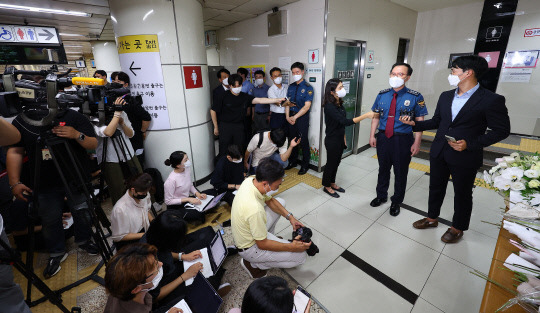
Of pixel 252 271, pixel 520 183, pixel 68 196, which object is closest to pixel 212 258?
pixel 252 271

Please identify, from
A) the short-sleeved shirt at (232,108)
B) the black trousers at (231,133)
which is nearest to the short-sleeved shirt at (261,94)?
the short-sleeved shirt at (232,108)

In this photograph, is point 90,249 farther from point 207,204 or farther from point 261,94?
point 261,94

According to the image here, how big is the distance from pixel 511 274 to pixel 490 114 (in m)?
1.42

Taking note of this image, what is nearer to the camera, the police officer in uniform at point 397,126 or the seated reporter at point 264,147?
the police officer in uniform at point 397,126

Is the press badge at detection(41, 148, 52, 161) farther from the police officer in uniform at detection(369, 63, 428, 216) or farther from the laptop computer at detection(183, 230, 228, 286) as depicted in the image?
the police officer in uniform at detection(369, 63, 428, 216)

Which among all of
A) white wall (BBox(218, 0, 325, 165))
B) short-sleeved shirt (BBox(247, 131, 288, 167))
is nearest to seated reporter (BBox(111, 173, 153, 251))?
short-sleeved shirt (BBox(247, 131, 288, 167))

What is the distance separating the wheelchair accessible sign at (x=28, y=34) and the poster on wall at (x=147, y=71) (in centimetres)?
244

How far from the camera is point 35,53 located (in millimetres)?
4141

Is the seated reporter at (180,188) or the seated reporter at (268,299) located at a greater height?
the seated reporter at (268,299)

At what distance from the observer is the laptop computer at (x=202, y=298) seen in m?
1.55

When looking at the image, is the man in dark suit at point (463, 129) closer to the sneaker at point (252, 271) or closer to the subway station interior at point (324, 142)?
the subway station interior at point (324, 142)

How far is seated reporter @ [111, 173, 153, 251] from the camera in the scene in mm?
1872

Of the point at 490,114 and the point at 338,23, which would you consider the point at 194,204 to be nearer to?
the point at 490,114

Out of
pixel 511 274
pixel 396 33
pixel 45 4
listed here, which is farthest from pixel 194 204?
pixel 396 33
